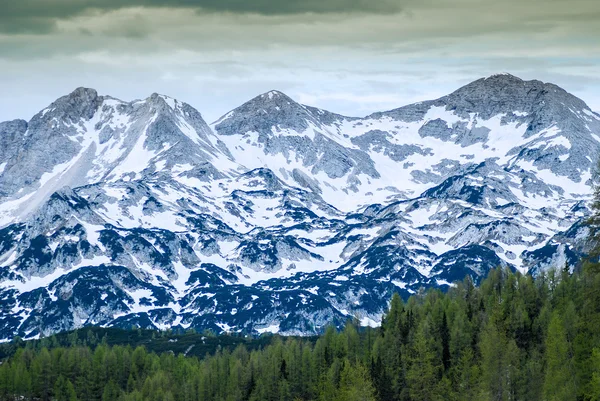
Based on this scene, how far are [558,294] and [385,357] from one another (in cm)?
3403

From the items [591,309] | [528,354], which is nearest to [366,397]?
[528,354]

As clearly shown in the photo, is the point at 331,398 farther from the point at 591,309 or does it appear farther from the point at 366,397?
the point at 591,309

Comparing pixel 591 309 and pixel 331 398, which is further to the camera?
pixel 331 398

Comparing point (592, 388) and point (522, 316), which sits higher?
point (522, 316)

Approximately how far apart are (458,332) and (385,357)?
55.5 ft

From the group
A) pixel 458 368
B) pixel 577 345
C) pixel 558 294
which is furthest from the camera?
pixel 558 294

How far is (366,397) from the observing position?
159500mm

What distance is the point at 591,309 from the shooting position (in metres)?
95.0

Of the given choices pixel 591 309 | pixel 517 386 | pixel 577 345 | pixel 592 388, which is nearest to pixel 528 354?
pixel 517 386

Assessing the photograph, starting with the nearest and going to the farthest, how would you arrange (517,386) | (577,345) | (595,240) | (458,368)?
(595,240)
(577,345)
(517,386)
(458,368)

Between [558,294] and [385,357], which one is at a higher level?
[558,294]

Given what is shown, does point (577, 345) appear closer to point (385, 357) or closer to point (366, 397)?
point (366, 397)

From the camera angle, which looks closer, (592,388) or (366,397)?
(592,388)

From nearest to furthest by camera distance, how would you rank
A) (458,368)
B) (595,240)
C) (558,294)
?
1. (595,240)
2. (458,368)
3. (558,294)
